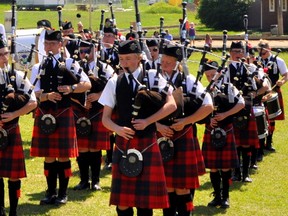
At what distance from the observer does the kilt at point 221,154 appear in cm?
709

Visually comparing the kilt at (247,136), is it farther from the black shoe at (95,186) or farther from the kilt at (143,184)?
the kilt at (143,184)

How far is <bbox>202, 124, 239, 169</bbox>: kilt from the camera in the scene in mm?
→ 7086

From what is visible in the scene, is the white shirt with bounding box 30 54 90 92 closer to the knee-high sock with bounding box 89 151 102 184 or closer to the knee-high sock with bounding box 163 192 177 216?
the knee-high sock with bounding box 89 151 102 184

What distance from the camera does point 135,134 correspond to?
5.25 m

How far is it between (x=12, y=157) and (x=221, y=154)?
208cm

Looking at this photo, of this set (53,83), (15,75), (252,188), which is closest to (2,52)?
(15,75)

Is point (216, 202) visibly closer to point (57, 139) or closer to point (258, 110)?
point (57, 139)

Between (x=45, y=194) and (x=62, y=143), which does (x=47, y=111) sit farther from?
(x=45, y=194)

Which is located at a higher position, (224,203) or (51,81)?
(51,81)

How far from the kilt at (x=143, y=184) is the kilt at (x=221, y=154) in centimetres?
189

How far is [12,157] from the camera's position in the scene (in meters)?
6.23

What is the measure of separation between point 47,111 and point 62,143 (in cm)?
34

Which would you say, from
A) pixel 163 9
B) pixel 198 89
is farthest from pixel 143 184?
pixel 163 9

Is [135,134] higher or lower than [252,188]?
higher
